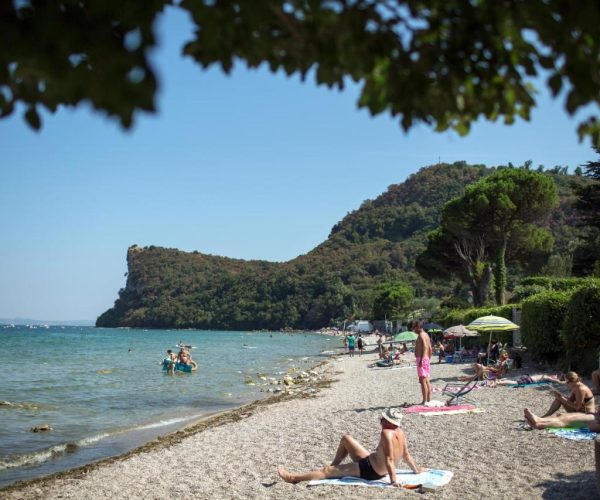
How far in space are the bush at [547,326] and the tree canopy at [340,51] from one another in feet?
52.7

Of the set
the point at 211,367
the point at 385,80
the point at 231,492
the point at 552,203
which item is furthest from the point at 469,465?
the point at 552,203

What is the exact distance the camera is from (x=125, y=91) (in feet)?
5.20

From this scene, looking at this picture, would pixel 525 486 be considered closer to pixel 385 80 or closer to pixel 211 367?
pixel 385 80

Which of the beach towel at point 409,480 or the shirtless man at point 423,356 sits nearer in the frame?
the beach towel at point 409,480

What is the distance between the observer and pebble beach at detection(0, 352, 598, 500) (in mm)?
6602

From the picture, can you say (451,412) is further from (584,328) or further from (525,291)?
(525,291)

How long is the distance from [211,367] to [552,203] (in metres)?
23.3

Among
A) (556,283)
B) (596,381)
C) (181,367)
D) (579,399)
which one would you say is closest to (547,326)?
(596,381)

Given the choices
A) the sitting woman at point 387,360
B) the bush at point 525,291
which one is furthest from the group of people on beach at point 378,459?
the bush at point 525,291

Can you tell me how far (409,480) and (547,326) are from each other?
1231cm

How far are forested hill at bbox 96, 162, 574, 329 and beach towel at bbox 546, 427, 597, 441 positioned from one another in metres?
102

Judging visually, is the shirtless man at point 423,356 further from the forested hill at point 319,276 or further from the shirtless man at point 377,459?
the forested hill at point 319,276

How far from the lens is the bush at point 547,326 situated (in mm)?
17297

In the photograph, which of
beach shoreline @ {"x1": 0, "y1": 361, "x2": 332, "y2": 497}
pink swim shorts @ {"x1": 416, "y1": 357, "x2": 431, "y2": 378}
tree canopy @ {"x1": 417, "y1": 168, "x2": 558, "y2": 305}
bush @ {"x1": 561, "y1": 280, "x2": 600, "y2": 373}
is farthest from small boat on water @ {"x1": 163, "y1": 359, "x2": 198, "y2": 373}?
pink swim shorts @ {"x1": 416, "y1": 357, "x2": 431, "y2": 378}
